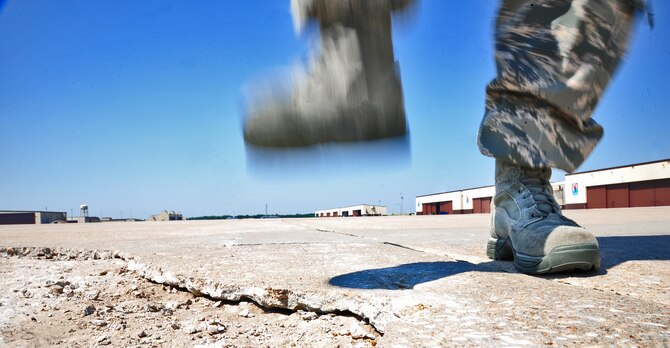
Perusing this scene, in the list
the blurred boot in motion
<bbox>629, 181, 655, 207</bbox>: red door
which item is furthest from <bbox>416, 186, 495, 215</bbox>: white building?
the blurred boot in motion

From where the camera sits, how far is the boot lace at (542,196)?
1662 millimetres

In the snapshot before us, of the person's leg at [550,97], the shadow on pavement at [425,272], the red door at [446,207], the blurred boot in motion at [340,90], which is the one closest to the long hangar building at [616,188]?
the red door at [446,207]

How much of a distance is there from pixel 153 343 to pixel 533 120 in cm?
138

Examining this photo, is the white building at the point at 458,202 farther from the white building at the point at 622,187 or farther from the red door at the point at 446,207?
the white building at the point at 622,187

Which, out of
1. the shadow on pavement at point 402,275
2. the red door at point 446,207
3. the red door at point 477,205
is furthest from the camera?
the red door at point 446,207

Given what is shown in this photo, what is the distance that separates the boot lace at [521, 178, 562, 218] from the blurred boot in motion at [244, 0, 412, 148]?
618 mm

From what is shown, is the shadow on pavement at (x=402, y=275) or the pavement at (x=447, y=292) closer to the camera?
the pavement at (x=447, y=292)

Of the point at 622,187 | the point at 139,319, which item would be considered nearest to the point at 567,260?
the point at 139,319

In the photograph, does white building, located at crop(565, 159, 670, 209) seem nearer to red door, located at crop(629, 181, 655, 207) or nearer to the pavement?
red door, located at crop(629, 181, 655, 207)

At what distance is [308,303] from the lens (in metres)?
1.24

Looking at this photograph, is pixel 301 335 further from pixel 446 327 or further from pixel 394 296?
pixel 446 327

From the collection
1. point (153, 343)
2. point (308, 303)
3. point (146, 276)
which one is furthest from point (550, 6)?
point (146, 276)

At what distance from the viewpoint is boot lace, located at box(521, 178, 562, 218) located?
5.45 ft

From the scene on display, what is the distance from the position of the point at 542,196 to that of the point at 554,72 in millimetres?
461
